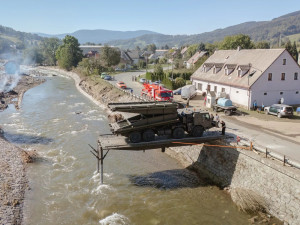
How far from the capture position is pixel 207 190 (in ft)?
69.1

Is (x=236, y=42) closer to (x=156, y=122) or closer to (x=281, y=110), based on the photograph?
(x=281, y=110)

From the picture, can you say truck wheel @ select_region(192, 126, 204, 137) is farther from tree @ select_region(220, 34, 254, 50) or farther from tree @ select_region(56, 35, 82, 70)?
tree @ select_region(56, 35, 82, 70)

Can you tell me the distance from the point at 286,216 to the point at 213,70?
3099 centimetres

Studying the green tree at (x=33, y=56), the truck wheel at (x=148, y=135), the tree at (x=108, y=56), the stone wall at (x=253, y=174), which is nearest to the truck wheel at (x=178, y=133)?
the truck wheel at (x=148, y=135)

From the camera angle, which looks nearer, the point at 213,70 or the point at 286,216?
the point at 286,216

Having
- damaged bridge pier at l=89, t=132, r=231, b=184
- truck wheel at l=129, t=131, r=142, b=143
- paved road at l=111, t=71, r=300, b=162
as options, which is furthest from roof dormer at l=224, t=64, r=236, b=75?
truck wheel at l=129, t=131, r=142, b=143

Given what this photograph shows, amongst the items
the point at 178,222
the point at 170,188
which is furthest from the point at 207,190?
the point at 178,222

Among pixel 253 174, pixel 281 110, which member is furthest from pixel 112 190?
pixel 281 110

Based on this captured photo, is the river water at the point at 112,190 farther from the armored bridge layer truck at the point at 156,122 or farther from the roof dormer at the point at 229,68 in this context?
the roof dormer at the point at 229,68

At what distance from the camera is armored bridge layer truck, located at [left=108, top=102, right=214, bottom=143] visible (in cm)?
2027

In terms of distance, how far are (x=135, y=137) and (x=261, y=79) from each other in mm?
21695

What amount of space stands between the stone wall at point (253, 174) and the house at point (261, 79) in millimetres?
14585

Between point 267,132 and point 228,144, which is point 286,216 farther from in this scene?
point 267,132

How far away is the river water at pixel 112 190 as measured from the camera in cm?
1797
